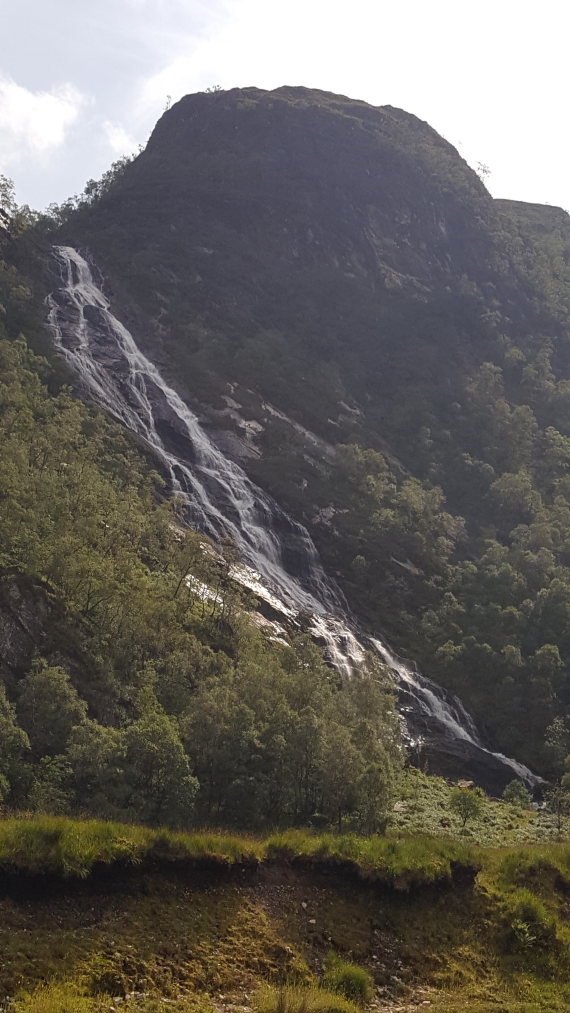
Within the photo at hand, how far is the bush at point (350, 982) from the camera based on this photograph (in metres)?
14.2

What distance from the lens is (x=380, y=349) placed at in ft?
359

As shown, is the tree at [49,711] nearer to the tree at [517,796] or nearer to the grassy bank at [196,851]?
the grassy bank at [196,851]

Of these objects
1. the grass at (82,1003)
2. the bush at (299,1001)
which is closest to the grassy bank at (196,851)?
the grass at (82,1003)

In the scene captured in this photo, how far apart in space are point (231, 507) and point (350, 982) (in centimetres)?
5204

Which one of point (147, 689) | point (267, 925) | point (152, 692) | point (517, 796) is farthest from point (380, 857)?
point (517, 796)

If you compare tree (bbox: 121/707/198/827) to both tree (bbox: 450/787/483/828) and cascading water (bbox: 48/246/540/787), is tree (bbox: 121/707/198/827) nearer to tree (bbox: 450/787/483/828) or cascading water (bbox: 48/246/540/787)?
tree (bbox: 450/787/483/828)

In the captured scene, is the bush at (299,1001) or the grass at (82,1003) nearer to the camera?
the grass at (82,1003)

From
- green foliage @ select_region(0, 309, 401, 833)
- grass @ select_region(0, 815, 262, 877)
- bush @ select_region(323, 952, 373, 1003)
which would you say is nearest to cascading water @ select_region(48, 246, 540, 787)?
green foliage @ select_region(0, 309, 401, 833)

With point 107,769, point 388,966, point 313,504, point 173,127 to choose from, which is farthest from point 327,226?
point 388,966

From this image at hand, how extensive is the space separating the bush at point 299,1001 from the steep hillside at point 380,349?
40.3m

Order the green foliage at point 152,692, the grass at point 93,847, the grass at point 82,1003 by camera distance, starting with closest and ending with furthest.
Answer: the grass at point 82,1003, the grass at point 93,847, the green foliage at point 152,692

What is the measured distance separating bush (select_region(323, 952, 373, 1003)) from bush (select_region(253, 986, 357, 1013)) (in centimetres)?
49

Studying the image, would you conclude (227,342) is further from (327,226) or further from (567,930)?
(567,930)

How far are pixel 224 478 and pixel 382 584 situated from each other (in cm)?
1775
